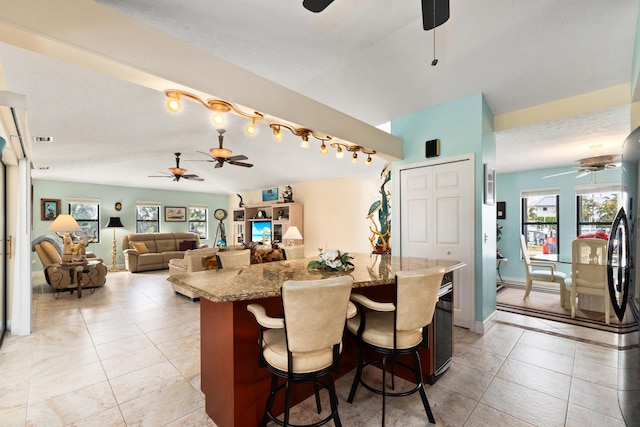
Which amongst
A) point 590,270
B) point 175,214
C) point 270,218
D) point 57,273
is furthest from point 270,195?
point 590,270

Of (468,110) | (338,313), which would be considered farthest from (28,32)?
(468,110)

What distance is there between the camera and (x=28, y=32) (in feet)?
4.24

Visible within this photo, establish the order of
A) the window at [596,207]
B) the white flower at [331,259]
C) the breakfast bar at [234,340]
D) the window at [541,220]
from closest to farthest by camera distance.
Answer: the breakfast bar at [234,340]
the white flower at [331,259]
the window at [596,207]
the window at [541,220]

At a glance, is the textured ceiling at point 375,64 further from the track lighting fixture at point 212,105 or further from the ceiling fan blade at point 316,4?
the ceiling fan blade at point 316,4

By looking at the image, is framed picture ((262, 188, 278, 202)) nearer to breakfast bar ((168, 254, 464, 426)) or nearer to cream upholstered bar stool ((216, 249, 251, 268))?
cream upholstered bar stool ((216, 249, 251, 268))

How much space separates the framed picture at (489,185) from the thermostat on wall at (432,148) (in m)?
0.59

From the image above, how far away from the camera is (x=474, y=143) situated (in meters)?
3.28

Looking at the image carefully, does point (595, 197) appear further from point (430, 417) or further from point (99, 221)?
point (99, 221)

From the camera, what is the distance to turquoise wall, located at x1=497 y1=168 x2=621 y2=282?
18.0 feet

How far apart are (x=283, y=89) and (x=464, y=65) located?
199cm

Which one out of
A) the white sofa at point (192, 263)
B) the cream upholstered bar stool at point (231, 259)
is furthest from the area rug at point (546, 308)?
the white sofa at point (192, 263)

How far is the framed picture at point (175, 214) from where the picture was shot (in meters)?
8.97

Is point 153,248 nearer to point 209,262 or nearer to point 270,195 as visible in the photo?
point 270,195

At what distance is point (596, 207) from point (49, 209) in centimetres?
1281
